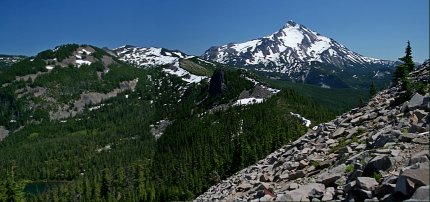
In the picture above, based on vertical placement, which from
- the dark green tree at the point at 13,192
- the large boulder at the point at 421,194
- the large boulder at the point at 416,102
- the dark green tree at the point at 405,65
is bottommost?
the dark green tree at the point at 13,192

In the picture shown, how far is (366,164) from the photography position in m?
20.0

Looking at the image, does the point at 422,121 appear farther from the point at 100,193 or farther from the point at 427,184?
the point at 100,193

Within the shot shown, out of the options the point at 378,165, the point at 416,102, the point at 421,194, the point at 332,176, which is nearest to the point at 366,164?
the point at 378,165

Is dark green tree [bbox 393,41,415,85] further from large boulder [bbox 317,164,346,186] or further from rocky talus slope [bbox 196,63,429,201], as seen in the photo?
large boulder [bbox 317,164,346,186]

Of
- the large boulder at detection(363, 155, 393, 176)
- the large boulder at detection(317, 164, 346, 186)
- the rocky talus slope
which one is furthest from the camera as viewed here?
the large boulder at detection(317, 164, 346, 186)

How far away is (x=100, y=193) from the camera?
531 ft

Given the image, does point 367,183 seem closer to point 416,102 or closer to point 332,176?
point 332,176

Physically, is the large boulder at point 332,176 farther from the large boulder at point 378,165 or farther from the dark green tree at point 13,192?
the dark green tree at point 13,192

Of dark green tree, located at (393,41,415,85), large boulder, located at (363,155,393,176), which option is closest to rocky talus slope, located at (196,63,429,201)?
large boulder, located at (363,155,393,176)

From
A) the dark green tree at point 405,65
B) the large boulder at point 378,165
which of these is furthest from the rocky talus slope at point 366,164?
the dark green tree at point 405,65

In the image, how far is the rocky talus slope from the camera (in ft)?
54.9

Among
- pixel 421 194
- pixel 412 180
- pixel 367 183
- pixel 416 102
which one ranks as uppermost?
pixel 416 102

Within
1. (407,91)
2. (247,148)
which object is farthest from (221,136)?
(407,91)

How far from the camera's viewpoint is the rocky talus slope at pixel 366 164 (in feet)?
54.9
